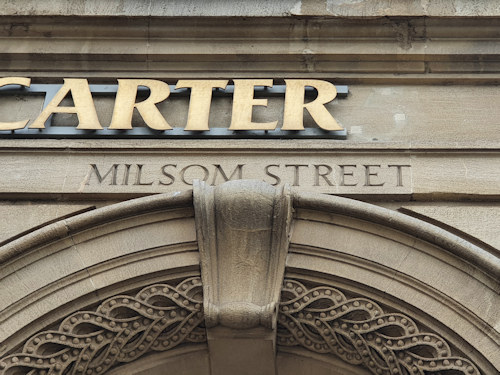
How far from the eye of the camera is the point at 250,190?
32.0ft

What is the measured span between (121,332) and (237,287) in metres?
0.98

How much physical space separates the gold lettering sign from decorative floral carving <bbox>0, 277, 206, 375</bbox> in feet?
5.71

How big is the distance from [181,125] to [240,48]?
1010mm

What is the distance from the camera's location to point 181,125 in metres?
11.0

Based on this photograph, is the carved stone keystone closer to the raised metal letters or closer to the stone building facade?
the stone building facade

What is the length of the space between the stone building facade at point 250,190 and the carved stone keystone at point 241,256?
0.01 meters

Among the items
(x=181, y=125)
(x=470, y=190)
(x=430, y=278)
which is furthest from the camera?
(x=181, y=125)

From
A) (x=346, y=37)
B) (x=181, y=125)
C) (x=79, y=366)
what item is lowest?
(x=79, y=366)

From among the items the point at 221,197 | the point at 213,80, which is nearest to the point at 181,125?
the point at 213,80

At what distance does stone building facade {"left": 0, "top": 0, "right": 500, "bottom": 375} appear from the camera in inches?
379

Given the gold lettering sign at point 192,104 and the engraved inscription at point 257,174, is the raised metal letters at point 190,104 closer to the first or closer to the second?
the gold lettering sign at point 192,104

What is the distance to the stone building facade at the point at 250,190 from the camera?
9.62 m

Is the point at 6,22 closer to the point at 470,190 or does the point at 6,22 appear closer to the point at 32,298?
the point at 32,298

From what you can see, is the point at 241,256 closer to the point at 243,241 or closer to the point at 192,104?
the point at 243,241
